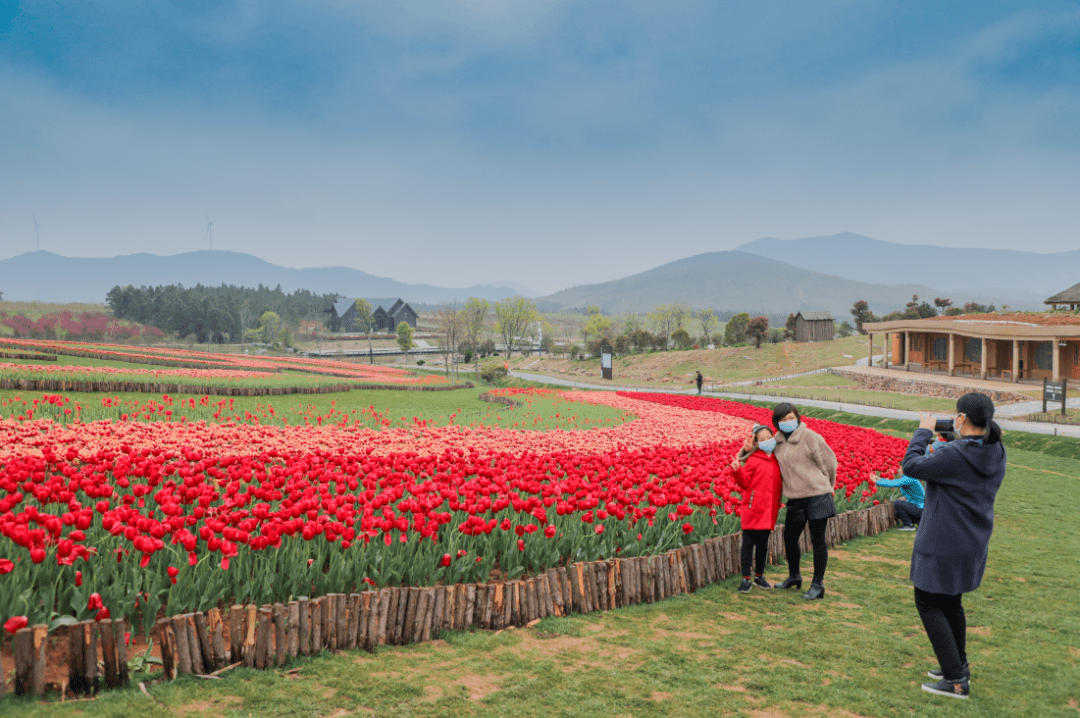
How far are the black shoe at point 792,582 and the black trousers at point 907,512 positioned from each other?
14.6 ft

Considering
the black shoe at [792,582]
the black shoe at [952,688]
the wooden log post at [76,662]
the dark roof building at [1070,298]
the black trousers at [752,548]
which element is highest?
the dark roof building at [1070,298]

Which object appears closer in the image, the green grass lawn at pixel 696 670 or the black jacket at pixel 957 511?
the green grass lawn at pixel 696 670

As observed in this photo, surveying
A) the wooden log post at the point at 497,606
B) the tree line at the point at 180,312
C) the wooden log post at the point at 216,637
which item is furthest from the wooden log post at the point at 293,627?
the tree line at the point at 180,312

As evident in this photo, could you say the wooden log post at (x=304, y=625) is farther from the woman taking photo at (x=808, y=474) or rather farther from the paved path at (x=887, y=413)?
the paved path at (x=887, y=413)

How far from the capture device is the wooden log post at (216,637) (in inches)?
161

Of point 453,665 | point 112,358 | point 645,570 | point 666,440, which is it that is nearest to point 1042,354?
point 666,440

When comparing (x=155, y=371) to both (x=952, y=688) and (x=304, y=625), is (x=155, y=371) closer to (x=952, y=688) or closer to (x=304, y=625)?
(x=304, y=625)

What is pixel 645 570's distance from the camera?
632 centimetres

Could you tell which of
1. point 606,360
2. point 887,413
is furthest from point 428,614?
point 606,360

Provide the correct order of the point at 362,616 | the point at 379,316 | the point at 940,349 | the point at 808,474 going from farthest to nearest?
the point at 379,316 → the point at 940,349 → the point at 808,474 → the point at 362,616

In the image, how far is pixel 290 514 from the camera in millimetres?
5336

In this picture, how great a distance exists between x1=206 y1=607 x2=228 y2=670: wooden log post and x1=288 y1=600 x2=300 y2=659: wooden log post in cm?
42

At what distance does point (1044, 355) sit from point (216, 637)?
162 feet

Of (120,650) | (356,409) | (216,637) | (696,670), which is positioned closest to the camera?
(120,650)
